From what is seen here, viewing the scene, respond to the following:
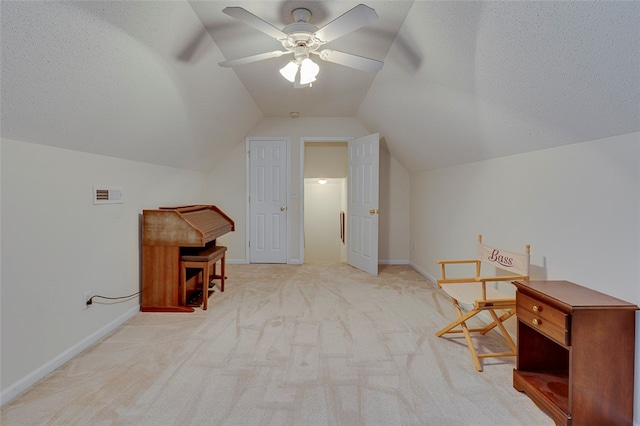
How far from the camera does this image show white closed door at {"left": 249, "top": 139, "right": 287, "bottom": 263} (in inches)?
199

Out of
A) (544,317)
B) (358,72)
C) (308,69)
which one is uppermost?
(358,72)

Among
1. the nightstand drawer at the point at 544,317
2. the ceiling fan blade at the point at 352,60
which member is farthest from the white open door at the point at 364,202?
the nightstand drawer at the point at 544,317

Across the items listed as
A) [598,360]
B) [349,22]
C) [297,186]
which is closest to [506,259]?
[598,360]

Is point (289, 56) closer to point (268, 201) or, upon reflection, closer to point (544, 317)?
point (268, 201)

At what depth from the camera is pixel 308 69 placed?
7.36 feet

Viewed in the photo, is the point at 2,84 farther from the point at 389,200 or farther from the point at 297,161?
the point at 389,200

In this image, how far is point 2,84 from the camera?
4.93 ft

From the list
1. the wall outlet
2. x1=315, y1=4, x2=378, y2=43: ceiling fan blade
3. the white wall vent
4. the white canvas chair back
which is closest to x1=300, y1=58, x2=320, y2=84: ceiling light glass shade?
x1=315, y1=4, x2=378, y2=43: ceiling fan blade

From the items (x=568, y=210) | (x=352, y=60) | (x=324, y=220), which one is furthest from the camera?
(x=324, y=220)

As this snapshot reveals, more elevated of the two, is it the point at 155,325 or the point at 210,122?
the point at 210,122

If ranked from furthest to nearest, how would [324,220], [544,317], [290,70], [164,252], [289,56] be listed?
1. [324,220]
2. [164,252]
3. [289,56]
4. [290,70]
5. [544,317]

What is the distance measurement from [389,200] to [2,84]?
4557mm

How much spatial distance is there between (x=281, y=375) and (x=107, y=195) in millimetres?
2004

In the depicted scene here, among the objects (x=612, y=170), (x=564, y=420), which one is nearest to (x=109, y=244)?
(x=564, y=420)
